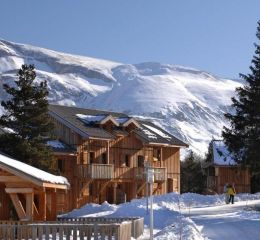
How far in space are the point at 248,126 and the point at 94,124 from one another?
18409mm

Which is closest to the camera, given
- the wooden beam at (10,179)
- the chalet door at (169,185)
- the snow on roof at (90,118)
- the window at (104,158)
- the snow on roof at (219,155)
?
the wooden beam at (10,179)

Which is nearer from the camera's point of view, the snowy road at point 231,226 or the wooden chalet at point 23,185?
the wooden chalet at point 23,185

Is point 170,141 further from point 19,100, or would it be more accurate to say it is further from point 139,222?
point 139,222

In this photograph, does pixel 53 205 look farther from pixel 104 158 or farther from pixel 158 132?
pixel 158 132

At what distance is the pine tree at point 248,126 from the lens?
36.6m

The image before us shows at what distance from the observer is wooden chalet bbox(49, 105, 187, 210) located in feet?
168

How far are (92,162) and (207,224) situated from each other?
82.0 ft

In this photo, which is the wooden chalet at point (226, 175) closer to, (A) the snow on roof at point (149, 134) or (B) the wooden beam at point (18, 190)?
(A) the snow on roof at point (149, 134)

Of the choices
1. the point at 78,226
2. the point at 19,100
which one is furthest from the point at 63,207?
the point at 78,226

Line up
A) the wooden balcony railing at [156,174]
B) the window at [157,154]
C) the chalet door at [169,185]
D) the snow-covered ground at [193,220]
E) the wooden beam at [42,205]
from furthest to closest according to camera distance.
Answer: the chalet door at [169,185]
the window at [157,154]
the wooden balcony railing at [156,174]
the wooden beam at [42,205]
the snow-covered ground at [193,220]

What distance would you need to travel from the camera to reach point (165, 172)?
189ft

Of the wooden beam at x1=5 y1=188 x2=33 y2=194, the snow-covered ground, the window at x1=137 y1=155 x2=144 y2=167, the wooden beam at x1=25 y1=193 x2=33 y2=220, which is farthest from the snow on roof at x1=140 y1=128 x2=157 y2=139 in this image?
the wooden beam at x1=5 y1=188 x2=33 y2=194

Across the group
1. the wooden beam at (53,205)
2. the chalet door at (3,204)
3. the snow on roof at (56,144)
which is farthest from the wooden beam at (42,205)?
the snow on roof at (56,144)

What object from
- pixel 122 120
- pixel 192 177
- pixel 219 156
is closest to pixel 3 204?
pixel 122 120
